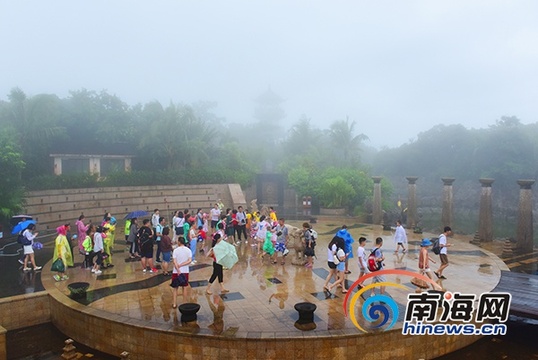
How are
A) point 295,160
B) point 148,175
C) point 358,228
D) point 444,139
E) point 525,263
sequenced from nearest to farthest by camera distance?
point 525,263, point 358,228, point 148,175, point 295,160, point 444,139

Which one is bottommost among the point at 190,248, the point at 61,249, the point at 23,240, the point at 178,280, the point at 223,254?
the point at 190,248

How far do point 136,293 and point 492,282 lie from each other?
1138 centimetres

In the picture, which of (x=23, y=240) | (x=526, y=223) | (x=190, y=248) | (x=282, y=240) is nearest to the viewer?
(x=23, y=240)

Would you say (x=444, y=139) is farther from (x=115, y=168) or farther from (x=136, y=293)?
(x=136, y=293)

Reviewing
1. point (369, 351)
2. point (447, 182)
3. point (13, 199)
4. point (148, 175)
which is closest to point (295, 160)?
point (148, 175)

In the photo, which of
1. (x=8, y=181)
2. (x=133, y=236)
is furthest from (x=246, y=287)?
(x=8, y=181)

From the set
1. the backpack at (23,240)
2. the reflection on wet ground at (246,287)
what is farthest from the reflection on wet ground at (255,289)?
the backpack at (23,240)

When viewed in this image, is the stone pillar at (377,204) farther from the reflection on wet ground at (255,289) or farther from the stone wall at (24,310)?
the stone wall at (24,310)

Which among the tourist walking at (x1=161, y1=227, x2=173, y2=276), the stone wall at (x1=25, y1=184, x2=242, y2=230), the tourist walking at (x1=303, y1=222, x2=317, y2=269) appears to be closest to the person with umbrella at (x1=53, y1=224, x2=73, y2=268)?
the tourist walking at (x1=161, y1=227, x2=173, y2=276)

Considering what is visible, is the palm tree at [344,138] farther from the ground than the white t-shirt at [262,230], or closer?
farther from the ground

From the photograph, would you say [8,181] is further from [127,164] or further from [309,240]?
[309,240]

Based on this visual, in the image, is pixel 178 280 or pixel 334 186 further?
pixel 334 186

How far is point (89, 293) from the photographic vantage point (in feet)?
38.4

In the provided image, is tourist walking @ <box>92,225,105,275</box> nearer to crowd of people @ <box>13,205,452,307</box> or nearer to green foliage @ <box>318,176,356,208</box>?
crowd of people @ <box>13,205,452,307</box>
